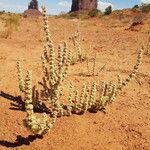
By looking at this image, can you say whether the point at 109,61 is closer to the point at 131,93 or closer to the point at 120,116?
the point at 131,93

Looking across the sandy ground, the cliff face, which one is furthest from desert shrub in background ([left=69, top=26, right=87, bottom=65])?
the cliff face

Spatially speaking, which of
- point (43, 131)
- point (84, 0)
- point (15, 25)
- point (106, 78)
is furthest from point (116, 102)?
point (84, 0)

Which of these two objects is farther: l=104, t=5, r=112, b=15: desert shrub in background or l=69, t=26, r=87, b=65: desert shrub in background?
l=104, t=5, r=112, b=15: desert shrub in background

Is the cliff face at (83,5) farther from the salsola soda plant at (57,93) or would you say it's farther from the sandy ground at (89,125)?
the salsola soda plant at (57,93)

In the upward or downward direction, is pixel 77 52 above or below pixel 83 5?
below

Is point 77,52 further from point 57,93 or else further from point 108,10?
point 108,10

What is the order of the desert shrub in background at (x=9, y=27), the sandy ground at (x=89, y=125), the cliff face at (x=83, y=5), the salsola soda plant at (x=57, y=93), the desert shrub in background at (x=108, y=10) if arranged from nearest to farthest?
the sandy ground at (x=89, y=125) < the salsola soda plant at (x=57, y=93) < the desert shrub in background at (x=9, y=27) < the desert shrub in background at (x=108, y=10) < the cliff face at (x=83, y=5)

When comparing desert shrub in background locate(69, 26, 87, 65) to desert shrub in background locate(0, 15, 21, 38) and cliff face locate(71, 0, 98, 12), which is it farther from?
cliff face locate(71, 0, 98, 12)

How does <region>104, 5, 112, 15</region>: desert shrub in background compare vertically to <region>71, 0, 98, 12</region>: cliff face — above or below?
below

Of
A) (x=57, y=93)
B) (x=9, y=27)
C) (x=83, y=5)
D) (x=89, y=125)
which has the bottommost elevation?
(x=89, y=125)

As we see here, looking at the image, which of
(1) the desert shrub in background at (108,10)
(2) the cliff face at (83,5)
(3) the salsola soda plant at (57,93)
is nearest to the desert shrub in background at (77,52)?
(3) the salsola soda plant at (57,93)

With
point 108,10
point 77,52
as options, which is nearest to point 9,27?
point 77,52

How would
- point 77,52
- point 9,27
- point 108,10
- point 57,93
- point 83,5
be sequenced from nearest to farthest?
point 57,93 < point 77,52 < point 9,27 < point 108,10 < point 83,5

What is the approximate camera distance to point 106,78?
5945 mm
